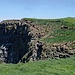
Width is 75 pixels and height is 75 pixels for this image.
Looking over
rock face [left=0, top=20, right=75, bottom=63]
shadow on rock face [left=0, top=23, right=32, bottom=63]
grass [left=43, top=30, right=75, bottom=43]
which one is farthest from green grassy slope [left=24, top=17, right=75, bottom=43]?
shadow on rock face [left=0, top=23, right=32, bottom=63]

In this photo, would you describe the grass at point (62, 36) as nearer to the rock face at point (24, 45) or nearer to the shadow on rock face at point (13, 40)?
the rock face at point (24, 45)

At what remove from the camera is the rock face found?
71375mm

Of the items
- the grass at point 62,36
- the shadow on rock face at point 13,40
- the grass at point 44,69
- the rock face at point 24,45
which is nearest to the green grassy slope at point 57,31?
the grass at point 62,36

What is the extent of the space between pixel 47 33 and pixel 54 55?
2518cm

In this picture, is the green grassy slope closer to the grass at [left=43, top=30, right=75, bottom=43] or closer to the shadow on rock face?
the grass at [left=43, top=30, right=75, bottom=43]

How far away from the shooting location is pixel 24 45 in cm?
11350

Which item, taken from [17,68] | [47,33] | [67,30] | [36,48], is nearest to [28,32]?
[47,33]

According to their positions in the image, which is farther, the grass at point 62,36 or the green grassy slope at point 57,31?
the green grassy slope at point 57,31

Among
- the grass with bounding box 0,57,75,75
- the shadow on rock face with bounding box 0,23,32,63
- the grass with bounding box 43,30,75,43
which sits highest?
the grass with bounding box 0,57,75,75

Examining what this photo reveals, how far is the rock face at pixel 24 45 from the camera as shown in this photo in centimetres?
7138

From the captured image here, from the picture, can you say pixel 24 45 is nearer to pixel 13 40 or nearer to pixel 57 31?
pixel 13 40

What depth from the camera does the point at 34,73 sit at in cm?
3228

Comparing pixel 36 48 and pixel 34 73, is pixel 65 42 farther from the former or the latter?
pixel 34 73

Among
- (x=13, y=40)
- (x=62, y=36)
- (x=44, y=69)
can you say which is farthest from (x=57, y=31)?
(x=44, y=69)
